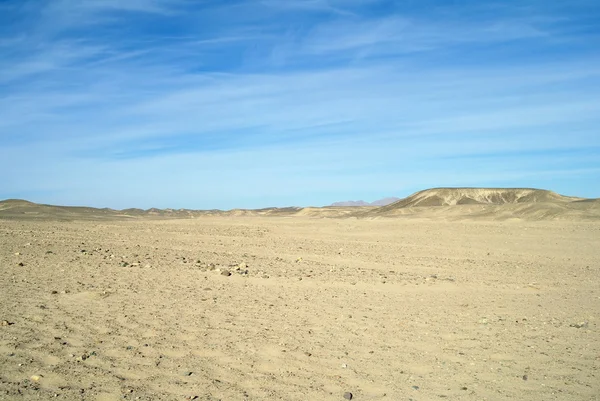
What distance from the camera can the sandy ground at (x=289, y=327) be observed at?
243 inches

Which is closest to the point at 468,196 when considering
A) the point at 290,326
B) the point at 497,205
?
the point at 497,205

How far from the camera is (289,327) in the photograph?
338 inches

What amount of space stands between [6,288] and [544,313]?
1029cm

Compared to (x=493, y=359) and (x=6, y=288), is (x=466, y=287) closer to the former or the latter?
(x=493, y=359)

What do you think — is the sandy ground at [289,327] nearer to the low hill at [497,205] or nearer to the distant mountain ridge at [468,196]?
the low hill at [497,205]

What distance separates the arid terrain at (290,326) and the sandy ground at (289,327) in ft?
0.10

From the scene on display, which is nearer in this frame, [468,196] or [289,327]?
[289,327]

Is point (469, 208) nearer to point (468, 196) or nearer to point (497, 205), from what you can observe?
point (497, 205)

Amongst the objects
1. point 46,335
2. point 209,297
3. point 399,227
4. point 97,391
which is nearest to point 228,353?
point 97,391

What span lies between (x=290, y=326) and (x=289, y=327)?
7 cm

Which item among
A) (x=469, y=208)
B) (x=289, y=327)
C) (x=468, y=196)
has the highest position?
Result: (x=468, y=196)

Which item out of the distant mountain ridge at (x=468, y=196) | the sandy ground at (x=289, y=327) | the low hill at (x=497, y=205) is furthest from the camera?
the distant mountain ridge at (x=468, y=196)

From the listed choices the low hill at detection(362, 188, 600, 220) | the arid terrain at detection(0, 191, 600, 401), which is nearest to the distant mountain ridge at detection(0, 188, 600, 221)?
the low hill at detection(362, 188, 600, 220)

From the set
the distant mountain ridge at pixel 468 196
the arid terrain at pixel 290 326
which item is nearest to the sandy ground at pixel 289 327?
the arid terrain at pixel 290 326
